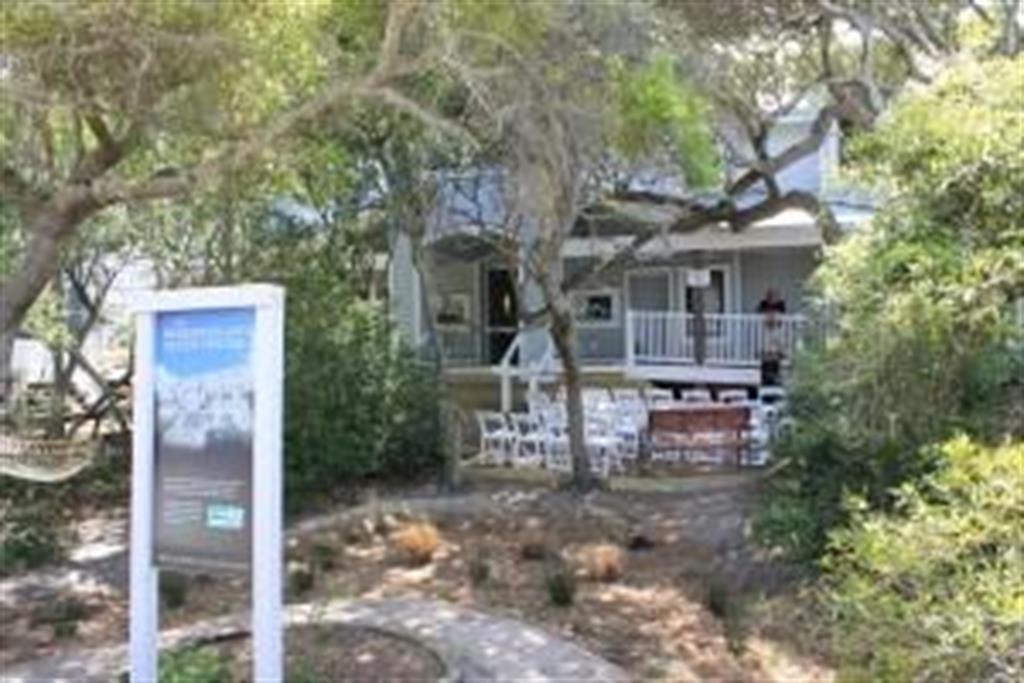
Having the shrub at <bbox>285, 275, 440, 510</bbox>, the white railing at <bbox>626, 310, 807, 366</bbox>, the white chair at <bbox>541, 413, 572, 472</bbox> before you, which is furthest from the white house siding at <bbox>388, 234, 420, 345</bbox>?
the shrub at <bbox>285, 275, 440, 510</bbox>

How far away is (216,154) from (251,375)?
5640mm

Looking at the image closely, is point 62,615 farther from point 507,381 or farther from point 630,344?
point 630,344

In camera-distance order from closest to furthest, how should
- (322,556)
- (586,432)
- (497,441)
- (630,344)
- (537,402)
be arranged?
(322,556), (586,432), (497,441), (537,402), (630,344)

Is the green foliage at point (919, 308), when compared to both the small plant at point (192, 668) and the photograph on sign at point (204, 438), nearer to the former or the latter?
the photograph on sign at point (204, 438)

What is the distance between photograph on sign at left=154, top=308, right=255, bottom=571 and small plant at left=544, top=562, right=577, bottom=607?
6.17 metres

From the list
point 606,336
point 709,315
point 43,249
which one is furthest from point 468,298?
point 43,249

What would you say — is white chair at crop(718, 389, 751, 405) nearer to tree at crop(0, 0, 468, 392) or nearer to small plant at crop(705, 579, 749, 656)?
small plant at crop(705, 579, 749, 656)

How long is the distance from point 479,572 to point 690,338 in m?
13.5

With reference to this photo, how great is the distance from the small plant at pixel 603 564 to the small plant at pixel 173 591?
3.56m

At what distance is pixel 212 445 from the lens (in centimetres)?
848

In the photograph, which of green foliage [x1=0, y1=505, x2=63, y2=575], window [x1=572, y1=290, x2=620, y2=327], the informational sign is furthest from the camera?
window [x1=572, y1=290, x2=620, y2=327]

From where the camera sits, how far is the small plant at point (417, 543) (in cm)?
1636

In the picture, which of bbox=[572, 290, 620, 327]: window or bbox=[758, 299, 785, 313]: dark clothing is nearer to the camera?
bbox=[758, 299, 785, 313]: dark clothing

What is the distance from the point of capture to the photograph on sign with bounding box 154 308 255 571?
8.29m
